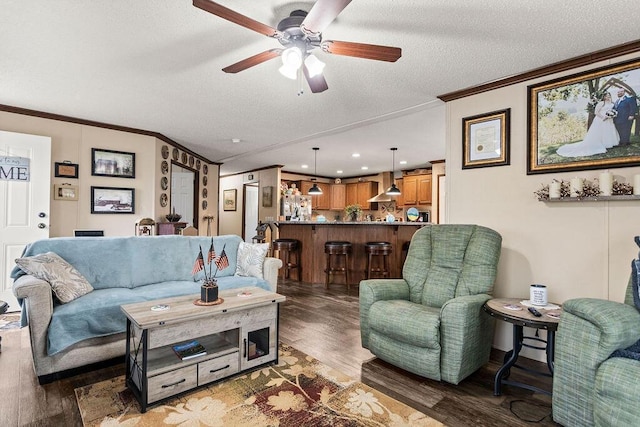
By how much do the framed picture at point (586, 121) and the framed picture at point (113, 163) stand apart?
5.08m

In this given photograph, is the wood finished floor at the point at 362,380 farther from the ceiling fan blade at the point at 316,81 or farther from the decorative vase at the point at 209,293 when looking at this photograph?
the ceiling fan blade at the point at 316,81

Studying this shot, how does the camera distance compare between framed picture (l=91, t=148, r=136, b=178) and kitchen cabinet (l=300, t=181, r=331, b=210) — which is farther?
kitchen cabinet (l=300, t=181, r=331, b=210)

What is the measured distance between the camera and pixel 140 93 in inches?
135

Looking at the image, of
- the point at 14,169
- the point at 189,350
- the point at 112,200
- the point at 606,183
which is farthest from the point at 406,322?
the point at 14,169

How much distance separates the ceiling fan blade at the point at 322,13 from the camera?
5.24ft

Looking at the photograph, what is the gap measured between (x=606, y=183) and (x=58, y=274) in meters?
4.12

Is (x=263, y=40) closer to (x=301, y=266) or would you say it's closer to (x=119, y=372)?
(x=119, y=372)

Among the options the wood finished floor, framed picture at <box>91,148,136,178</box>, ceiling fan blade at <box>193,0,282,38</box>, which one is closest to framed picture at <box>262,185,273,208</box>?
framed picture at <box>91,148,136,178</box>

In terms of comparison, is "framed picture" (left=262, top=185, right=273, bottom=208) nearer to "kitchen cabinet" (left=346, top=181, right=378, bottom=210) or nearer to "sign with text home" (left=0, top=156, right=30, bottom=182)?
"kitchen cabinet" (left=346, top=181, right=378, bottom=210)

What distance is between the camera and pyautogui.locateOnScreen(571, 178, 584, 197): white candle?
8.21 ft

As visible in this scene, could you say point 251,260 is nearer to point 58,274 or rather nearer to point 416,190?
point 58,274

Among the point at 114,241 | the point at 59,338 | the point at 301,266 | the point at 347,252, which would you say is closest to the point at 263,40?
the point at 114,241

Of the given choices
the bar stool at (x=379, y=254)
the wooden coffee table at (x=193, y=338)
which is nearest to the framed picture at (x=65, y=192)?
the wooden coffee table at (x=193, y=338)

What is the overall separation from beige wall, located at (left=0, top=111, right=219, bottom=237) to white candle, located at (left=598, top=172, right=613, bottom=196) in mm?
5376
